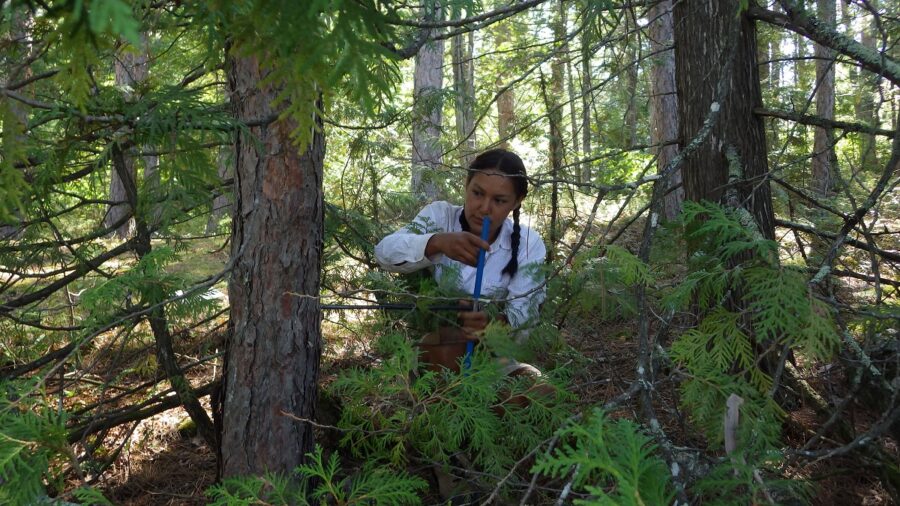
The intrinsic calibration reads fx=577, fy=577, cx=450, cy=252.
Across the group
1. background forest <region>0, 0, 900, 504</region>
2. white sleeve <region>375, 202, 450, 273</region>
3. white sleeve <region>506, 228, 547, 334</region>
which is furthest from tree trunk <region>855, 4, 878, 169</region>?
white sleeve <region>375, 202, 450, 273</region>

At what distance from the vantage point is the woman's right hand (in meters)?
2.82

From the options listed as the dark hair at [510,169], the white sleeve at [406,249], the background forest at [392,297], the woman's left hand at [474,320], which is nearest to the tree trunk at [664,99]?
the background forest at [392,297]

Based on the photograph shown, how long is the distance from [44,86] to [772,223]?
403 cm

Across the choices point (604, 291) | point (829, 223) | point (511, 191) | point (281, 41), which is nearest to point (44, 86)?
point (511, 191)

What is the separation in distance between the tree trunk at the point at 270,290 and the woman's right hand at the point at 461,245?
702 mm

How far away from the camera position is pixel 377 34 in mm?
1096

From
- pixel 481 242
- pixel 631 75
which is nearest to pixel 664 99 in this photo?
pixel 631 75

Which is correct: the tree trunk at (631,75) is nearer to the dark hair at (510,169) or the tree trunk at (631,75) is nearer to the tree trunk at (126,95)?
the dark hair at (510,169)

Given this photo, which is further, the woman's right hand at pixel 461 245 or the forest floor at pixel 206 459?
the woman's right hand at pixel 461 245

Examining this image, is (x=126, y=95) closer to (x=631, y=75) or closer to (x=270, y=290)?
(x=270, y=290)

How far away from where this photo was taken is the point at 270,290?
2281 millimetres

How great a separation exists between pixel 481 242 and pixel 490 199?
442 mm

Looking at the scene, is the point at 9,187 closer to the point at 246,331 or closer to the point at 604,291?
the point at 246,331

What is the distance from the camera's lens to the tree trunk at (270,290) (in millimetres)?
2213
